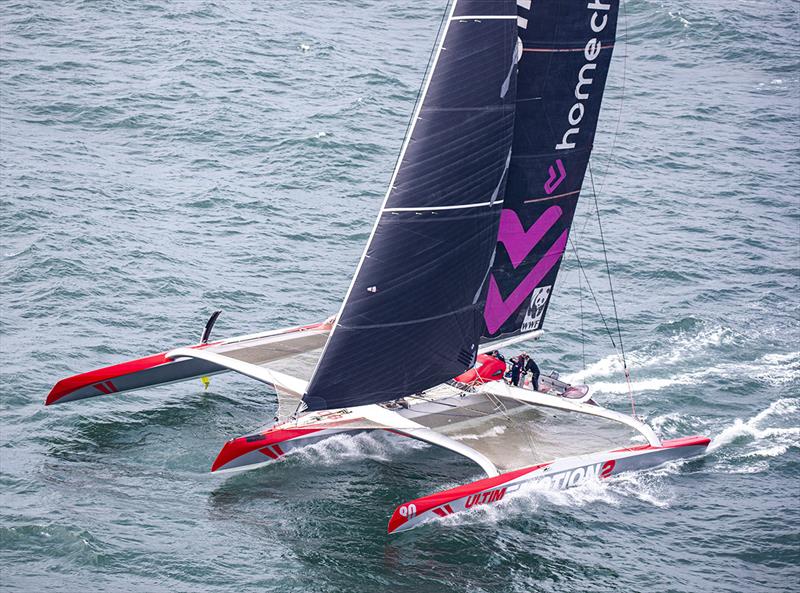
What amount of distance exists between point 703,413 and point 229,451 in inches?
539

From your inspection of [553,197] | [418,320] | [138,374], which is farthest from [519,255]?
[138,374]

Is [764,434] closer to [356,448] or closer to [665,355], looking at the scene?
[665,355]

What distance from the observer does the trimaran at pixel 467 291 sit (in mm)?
27406

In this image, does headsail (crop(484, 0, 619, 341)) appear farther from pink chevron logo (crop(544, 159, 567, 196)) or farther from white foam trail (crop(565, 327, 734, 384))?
white foam trail (crop(565, 327, 734, 384))

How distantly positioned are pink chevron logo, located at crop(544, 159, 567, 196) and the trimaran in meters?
0.04

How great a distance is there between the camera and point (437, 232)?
92.4ft

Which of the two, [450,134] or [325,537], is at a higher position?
[450,134]

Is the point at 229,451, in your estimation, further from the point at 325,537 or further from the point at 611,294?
the point at 611,294

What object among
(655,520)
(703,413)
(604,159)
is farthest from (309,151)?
(655,520)

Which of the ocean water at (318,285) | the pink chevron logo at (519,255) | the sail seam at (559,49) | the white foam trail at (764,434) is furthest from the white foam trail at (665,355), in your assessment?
the sail seam at (559,49)

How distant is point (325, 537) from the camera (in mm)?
27688

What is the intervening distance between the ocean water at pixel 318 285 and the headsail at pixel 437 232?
2973mm

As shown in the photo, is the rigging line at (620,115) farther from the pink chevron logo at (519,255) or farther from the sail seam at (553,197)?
the sail seam at (553,197)

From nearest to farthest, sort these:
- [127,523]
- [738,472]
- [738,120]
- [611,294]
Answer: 1. [127,523]
2. [738,472]
3. [611,294]
4. [738,120]
